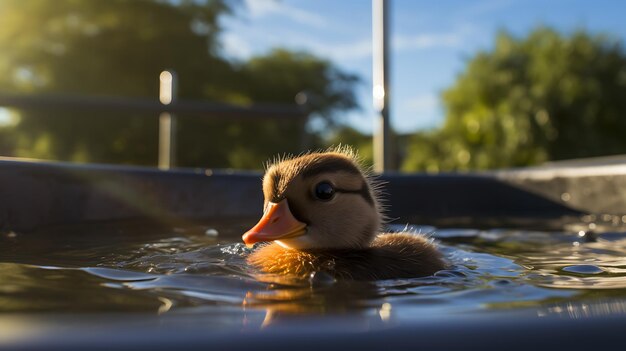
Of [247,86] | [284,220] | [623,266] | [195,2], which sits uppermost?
[195,2]

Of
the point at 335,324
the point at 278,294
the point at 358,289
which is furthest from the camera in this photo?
the point at 358,289

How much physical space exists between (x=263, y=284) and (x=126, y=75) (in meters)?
21.8

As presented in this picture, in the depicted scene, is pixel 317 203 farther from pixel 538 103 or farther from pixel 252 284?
pixel 538 103

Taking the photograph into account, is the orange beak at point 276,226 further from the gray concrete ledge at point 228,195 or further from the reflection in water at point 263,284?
the gray concrete ledge at point 228,195

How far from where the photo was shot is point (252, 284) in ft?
5.07

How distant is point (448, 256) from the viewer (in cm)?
238

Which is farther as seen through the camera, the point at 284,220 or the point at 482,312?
the point at 284,220

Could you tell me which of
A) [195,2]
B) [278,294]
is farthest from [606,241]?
[195,2]

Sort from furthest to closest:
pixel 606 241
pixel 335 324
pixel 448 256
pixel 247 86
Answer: pixel 247 86 → pixel 606 241 → pixel 448 256 → pixel 335 324

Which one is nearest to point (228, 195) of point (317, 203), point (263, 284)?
point (317, 203)

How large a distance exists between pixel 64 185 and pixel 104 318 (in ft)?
7.82

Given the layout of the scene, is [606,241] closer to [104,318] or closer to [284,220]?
[284,220]

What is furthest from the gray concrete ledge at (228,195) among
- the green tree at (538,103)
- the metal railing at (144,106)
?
the green tree at (538,103)

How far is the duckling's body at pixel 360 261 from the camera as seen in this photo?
181 centimetres
